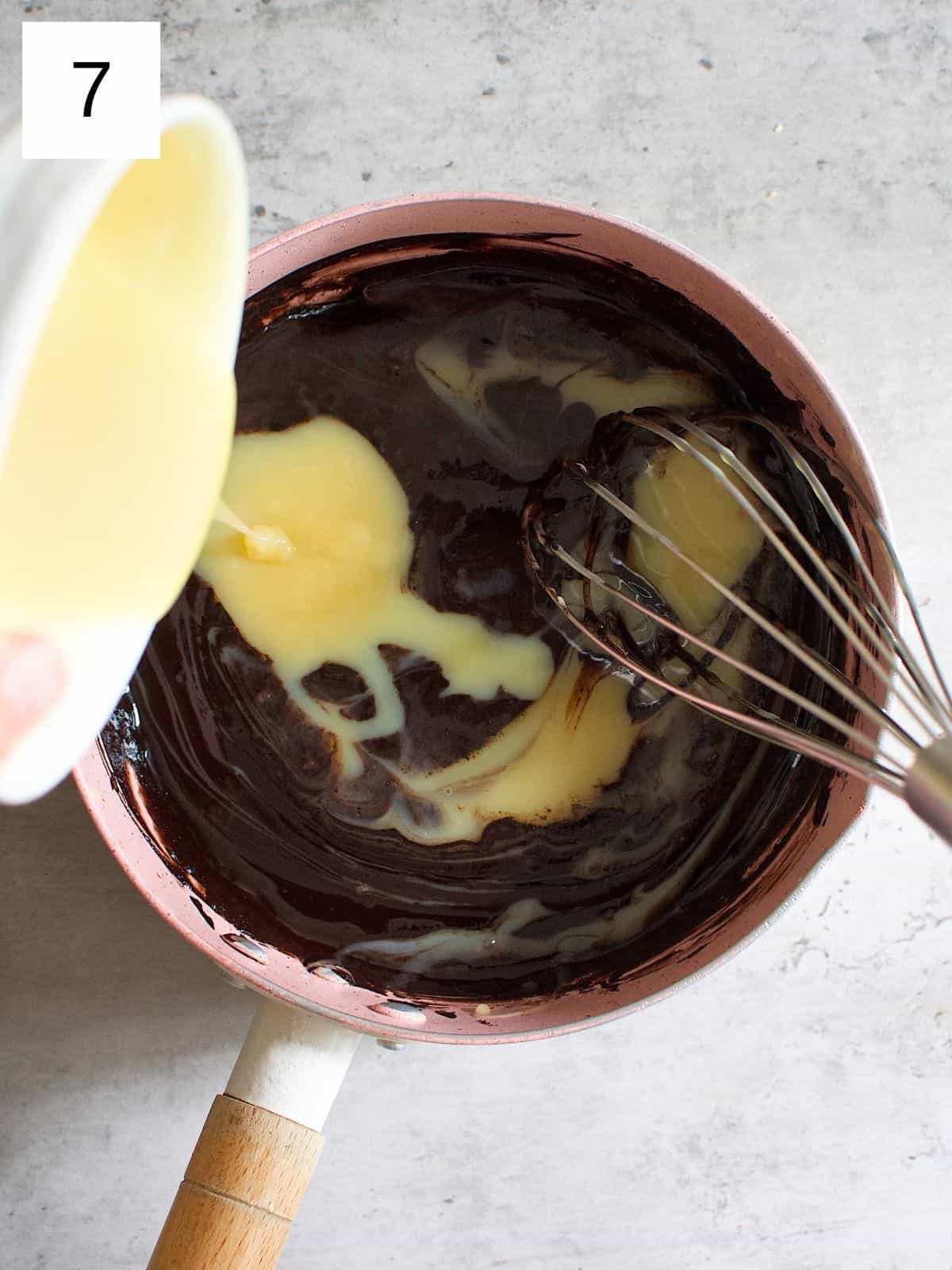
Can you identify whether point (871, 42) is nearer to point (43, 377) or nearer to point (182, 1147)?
point (43, 377)

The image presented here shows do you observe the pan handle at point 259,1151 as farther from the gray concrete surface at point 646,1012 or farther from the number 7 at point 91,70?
the number 7 at point 91,70

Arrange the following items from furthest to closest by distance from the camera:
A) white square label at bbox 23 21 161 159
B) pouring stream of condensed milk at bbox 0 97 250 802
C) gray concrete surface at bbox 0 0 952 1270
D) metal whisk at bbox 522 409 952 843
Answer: gray concrete surface at bbox 0 0 952 1270 < metal whisk at bbox 522 409 952 843 < pouring stream of condensed milk at bbox 0 97 250 802 < white square label at bbox 23 21 161 159

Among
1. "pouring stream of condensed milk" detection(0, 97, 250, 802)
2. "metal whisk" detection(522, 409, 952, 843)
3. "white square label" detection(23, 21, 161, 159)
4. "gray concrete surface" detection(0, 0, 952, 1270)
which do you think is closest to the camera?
"white square label" detection(23, 21, 161, 159)

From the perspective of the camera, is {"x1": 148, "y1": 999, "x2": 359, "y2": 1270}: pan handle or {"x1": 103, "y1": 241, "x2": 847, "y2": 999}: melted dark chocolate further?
{"x1": 103, "y1": 241, "x2": 847, "y2": 999}: melted dark chocolate

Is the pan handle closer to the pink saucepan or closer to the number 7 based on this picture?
the pink saucepan

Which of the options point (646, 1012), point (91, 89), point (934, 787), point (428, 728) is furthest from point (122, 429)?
point (646, 1012)

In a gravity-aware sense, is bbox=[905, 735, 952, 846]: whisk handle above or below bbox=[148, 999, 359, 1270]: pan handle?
above

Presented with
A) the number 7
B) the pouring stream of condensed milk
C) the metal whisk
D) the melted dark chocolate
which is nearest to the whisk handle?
the metal whisk

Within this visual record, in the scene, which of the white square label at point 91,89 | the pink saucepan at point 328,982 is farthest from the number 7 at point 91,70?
the pink saucepan at point 328,982
